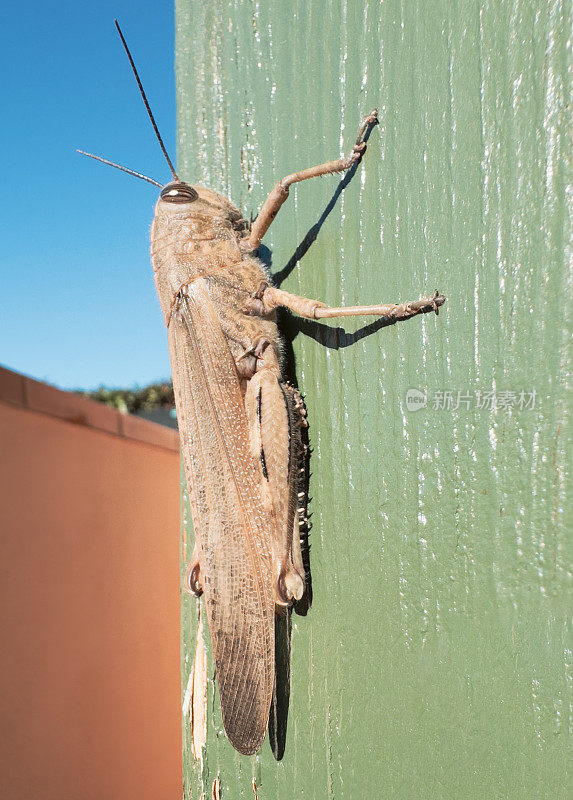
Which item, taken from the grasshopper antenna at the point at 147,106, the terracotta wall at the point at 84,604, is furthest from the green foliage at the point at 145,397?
the grasshopper antenna at the point at 147,106

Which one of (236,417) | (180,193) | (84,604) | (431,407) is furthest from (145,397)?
(431,407)

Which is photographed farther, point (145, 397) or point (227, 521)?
point (145, 397)

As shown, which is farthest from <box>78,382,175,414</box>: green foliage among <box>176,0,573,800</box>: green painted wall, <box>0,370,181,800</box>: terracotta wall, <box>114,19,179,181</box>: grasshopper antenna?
<box>176,0,573,800</box>: green painted wall

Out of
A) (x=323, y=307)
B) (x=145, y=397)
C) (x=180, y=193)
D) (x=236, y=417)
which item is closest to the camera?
(x=323, y=307)

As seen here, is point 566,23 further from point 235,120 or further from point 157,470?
point 157,470

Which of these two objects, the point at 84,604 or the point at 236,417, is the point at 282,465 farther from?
the point at 84,604

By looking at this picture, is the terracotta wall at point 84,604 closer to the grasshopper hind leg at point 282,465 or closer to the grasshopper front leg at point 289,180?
the grasshopper front leg at point 289,180

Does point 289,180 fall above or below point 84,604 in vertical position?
above
